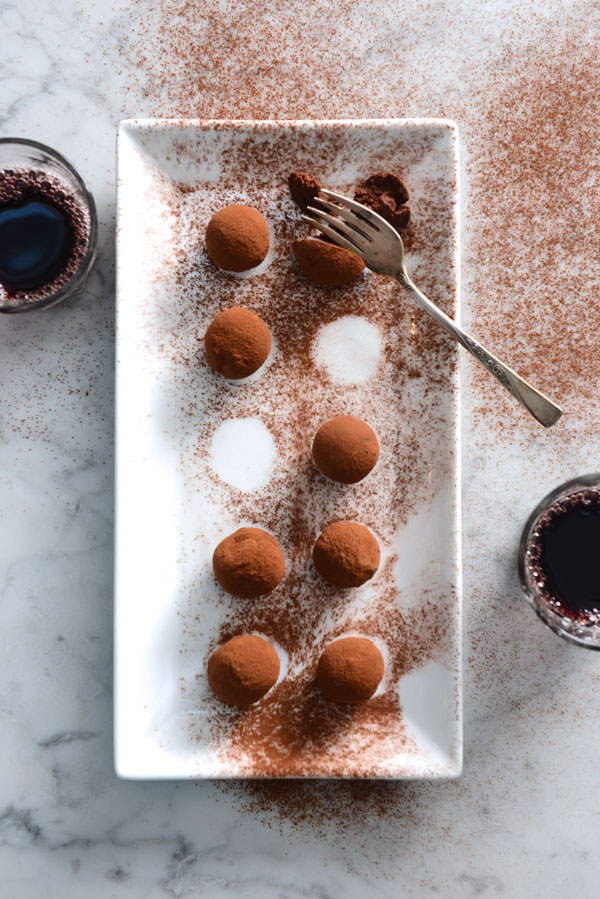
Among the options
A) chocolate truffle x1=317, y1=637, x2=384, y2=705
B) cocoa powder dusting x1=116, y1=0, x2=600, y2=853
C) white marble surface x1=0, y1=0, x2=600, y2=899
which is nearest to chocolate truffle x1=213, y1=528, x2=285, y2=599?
chocolate truffle x1=317, y1=637, x2=384, y2=705

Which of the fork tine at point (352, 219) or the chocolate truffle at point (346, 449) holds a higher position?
the fork tine at point (352, 219)

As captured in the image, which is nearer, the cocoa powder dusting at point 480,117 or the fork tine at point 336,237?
the fork tine at point 336,237

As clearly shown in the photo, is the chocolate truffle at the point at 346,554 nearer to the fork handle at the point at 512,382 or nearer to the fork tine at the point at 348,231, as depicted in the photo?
the fork handle at the point at 512,382

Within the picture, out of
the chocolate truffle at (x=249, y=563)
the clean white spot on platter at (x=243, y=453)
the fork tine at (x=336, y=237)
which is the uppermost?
the fork tine at (x=336, y=237)

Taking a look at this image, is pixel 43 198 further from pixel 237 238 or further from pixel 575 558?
pixel 575 558

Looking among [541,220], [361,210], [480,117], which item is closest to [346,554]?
[361,210]

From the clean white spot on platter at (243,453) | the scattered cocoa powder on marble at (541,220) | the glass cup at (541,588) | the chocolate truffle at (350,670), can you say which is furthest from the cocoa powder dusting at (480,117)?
the clean white spot on platter at (243,453)
